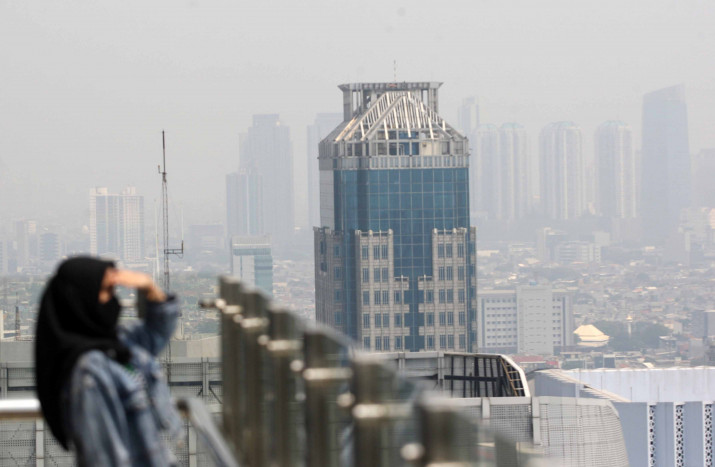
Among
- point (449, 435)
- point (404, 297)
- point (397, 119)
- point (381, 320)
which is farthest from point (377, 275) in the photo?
point (449, 435)

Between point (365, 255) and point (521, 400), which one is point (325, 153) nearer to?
Result: point (365, 255)

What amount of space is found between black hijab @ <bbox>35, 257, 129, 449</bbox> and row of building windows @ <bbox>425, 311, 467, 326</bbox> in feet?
506

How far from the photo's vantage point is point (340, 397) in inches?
177

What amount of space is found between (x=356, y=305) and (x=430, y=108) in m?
27.1

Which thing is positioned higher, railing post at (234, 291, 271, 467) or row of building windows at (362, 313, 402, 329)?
railing post at (234, 291, 271, 467)

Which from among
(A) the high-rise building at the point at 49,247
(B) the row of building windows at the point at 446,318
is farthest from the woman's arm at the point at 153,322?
(A) the high-rise building at the point at 49,247

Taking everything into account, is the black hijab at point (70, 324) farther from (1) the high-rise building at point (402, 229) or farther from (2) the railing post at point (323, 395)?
(1) the high-rise building at point (402, 229)

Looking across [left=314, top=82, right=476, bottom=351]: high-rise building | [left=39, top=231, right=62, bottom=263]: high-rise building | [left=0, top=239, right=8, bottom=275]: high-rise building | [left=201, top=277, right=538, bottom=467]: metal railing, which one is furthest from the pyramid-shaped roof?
[left=201, top=277, right=538, bottom=467]: metal railing

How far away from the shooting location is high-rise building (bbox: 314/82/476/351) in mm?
156000

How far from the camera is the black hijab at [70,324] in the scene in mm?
4621

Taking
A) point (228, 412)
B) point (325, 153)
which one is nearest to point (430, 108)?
point (325, 153)

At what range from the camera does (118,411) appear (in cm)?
458

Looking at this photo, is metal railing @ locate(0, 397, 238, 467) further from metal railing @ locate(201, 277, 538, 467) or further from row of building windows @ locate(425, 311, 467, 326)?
row of building windows @ locate(425, 311, 467, 326)

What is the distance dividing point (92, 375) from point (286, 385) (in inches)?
42.3
